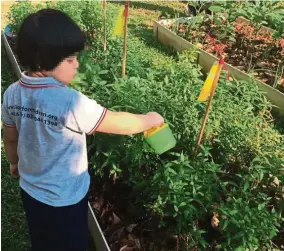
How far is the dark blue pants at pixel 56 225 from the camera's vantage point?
2.04m

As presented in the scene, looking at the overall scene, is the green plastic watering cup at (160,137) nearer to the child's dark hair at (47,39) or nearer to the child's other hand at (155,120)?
the child's other hand at (155,120)

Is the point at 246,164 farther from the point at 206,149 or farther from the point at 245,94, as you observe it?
the point at 245,94

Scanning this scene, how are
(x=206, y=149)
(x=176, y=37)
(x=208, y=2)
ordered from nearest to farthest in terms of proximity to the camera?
(x=206, y=149) → (x=176, y=37) → (x=208, y=2)

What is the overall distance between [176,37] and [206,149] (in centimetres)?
328

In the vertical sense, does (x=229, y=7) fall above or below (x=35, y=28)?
below

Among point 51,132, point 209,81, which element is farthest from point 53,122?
point 209,81

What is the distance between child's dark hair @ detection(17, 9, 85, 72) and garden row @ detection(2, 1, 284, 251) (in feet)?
3.09

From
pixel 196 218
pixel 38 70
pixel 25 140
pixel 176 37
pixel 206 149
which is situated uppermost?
pixel 38 70

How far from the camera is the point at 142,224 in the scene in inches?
104

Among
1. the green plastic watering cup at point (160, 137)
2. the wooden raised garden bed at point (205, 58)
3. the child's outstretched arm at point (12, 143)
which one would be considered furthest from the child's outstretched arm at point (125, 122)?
the wooden raised garden bed at point (205, 58)

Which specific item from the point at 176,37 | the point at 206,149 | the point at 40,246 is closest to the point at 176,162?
the point at 206,149

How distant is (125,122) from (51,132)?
33cm

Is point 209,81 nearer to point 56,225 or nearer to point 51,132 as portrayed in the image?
point 51,132

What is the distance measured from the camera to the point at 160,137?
2113 millimetres
